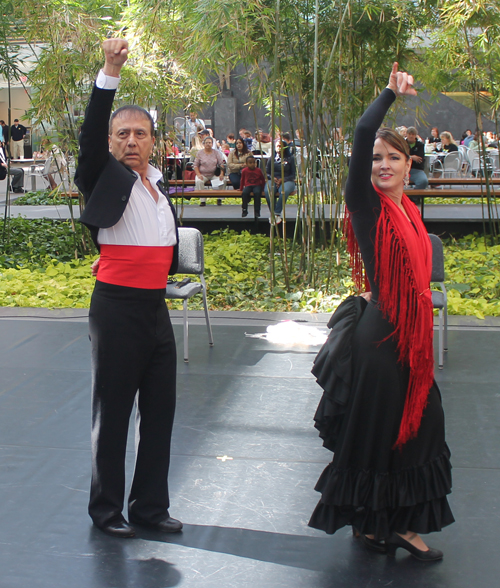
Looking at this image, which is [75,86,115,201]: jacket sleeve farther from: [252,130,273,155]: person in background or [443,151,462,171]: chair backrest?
[443,151,462,171]: chair backrest

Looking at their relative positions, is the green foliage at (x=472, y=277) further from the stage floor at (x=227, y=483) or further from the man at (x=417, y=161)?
the man at (x=417, y=161)

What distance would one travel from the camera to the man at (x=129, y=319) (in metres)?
2.03

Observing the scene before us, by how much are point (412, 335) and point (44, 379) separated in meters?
2.38

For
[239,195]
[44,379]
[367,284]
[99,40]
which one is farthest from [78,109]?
[367,284]

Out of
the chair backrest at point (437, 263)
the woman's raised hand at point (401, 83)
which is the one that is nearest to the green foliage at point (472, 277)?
the chair backrest at point (437, 263)

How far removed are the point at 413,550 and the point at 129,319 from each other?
1087 millimetres

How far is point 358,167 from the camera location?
1863 millimetres

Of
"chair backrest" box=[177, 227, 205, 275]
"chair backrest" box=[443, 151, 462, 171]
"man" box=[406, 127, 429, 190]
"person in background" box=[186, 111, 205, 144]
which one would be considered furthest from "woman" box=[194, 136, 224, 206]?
"chair backrest" box=[177, 227, 205, 275]

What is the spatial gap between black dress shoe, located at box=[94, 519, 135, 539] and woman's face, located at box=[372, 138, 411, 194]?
1.31 metres

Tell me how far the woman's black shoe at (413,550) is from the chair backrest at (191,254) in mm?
2561

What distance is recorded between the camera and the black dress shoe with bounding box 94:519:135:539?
7.06 ft

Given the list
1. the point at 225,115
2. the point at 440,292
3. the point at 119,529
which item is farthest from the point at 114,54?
the point at 225,115

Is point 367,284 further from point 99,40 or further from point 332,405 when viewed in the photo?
point 99,40

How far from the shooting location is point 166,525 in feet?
7.20
